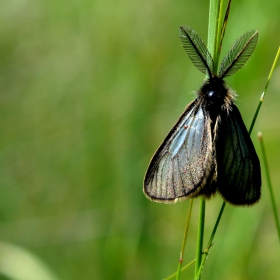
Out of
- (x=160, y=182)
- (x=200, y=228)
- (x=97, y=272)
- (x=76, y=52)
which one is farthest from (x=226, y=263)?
(x=76, y=52)

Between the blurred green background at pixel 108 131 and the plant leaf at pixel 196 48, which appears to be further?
the blurred green background at pixel 108 131

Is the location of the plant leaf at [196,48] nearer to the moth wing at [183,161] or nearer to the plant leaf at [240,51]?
the plant leaf at [240,51]

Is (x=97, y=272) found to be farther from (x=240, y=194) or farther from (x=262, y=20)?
(x=262, y=20)

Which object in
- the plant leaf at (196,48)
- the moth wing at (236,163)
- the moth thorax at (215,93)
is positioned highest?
the plant leaf at (196,48)

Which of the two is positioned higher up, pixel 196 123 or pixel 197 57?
pixel 197 57

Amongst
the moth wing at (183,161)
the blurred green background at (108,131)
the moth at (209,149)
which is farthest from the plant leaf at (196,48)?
the blurred green background at (108,131)

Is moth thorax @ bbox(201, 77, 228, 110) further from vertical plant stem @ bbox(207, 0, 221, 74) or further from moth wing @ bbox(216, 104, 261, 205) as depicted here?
vertical plant stem @ bbox(207, 0, 221, 74)

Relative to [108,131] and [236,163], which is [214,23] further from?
[108,131]
